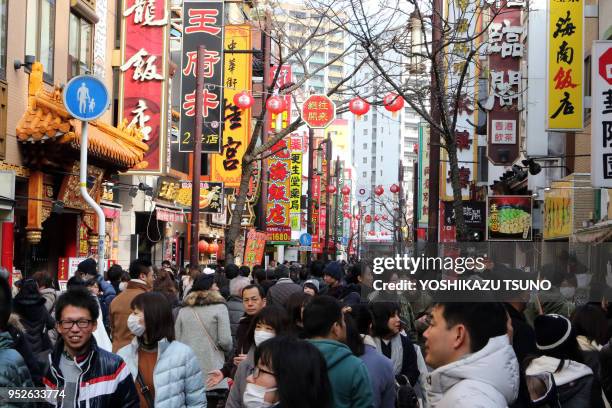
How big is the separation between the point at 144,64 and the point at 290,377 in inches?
851

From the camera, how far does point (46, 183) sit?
2050 cm

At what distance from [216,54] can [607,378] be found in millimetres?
22734

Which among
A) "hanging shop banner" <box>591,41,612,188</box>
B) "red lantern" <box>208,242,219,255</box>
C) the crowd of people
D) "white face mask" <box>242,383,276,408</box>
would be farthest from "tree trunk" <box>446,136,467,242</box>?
"red lantern" <box>208,242,219,255</box>

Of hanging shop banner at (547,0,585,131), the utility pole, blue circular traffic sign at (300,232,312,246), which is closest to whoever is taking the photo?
the utility pole

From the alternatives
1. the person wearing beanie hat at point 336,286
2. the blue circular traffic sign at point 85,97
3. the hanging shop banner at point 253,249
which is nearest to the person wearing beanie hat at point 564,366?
the person wearing beanie hat at point 336,286

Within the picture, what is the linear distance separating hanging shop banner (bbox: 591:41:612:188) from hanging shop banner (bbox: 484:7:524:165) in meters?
10.0

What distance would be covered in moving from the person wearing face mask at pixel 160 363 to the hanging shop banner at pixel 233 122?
3043 centimetres

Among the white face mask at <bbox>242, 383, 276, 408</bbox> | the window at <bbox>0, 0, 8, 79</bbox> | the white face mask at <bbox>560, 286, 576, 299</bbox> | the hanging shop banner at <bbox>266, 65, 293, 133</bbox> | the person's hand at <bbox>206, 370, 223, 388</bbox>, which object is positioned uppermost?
the hanging shop banner at <bbox>266, 65, 293, 133</bbox>

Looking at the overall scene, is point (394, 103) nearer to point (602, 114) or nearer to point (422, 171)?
point (602, 114)

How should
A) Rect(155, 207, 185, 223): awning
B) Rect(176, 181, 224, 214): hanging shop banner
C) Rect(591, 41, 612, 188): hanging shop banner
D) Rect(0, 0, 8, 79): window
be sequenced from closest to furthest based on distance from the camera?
Rect(591, 41, 612, 188): hanging shop banner < Rect(0, 0, 8, 79): window < Rect(155, 207, 185, 223): awning < Rect(176, 181, 224, 214): hanging shop banner

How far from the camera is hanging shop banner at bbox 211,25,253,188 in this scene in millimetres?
37000

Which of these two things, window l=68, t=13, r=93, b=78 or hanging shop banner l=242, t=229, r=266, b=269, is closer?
window l=68, t=13, r=93, b=78

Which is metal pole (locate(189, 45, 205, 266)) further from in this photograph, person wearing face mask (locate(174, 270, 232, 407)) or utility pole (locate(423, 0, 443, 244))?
person wearing face mask (locate(174, 270, 232, 407))

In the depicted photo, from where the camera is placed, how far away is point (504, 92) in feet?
82.1
